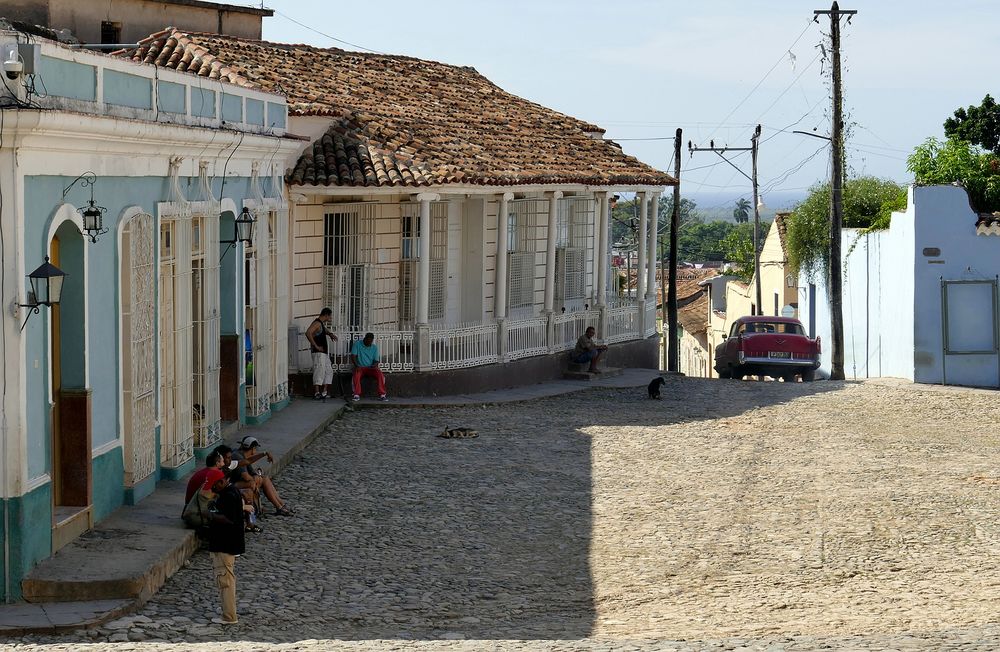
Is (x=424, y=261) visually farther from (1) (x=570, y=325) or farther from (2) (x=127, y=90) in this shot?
(2) (x=127, y=90)

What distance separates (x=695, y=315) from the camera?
57281 millimetres

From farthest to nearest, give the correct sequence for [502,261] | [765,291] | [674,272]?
1. [765,291]
2. [674,272]
3. [502,261]

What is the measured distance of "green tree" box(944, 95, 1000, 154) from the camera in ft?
134

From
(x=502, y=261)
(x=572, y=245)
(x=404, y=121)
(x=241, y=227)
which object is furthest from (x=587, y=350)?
(x=241, y=227)

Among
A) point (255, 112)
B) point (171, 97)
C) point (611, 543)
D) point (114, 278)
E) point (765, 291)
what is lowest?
point (611, 543)

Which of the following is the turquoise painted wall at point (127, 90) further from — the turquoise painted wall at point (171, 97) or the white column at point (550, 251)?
the white column at point (550, 251)

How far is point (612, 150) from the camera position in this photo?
2694cm

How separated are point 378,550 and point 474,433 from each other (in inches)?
230

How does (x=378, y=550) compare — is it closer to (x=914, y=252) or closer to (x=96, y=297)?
(x=96, y=297)

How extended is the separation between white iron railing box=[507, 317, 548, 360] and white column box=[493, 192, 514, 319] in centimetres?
28

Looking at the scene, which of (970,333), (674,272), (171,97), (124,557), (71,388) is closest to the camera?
(124,557)

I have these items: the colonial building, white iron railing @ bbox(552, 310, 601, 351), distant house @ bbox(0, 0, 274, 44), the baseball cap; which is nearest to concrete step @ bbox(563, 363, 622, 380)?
white iron railing @ bbox(552, 310, 601, 351)

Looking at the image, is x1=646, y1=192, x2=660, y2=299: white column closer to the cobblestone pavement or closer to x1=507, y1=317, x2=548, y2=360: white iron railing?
x1=507, y1=317, x2=548, y2=360: white iron railing

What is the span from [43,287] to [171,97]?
12.3ft
